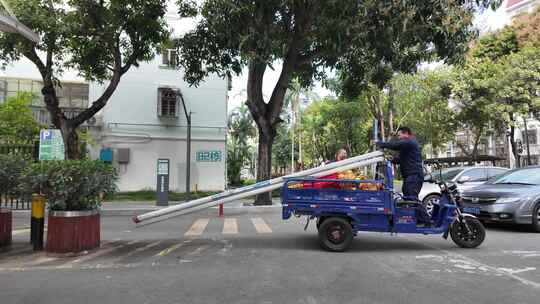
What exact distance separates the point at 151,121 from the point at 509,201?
17.5m

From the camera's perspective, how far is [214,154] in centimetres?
2256

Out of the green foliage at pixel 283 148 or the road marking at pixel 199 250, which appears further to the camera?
the green foliage at pixel 283 148

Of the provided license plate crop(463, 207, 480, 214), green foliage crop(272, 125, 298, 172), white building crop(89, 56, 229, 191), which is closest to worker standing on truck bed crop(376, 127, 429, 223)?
license plate crop(463, 207, 480, 214)

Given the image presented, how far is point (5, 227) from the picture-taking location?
7.60m

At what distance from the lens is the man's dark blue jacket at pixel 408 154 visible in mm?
7285

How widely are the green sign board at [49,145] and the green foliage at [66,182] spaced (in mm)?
7571

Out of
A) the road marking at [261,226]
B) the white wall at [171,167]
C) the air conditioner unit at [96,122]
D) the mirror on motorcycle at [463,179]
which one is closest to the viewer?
the road marking at [261,226]

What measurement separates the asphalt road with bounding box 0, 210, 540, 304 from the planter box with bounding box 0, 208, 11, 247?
0.22 metres

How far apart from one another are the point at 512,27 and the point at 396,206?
89.7 feet

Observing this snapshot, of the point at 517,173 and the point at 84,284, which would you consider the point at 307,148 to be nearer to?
the point at 517,173

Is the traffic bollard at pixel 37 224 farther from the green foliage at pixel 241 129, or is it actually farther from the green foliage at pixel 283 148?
the green foliage at pixel 283 148

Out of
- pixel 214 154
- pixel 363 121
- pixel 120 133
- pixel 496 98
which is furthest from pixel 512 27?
pixel 120 133

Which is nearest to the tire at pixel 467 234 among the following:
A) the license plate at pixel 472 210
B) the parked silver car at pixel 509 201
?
the parked silver car at pixel 509 201

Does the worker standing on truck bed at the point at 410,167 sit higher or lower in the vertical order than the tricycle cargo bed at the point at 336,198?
higher
